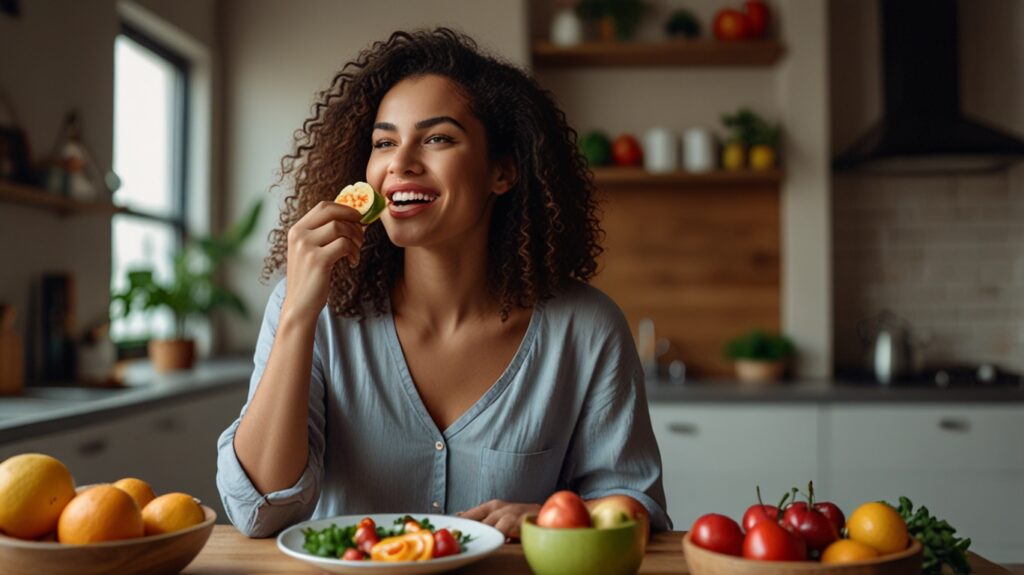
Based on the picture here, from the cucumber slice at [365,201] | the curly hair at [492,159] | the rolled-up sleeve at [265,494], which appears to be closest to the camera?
the rolled-up sleeve at [265,494]

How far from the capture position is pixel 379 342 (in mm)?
1607

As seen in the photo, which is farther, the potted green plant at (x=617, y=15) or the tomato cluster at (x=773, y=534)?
the potted green plant at (x=617, y=15)

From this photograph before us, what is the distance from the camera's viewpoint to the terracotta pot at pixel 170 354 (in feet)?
11.0

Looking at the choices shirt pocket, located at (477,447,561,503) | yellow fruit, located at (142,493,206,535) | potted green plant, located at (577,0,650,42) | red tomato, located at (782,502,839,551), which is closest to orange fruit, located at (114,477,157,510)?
yellow fruit, located at (142,493,206,535)

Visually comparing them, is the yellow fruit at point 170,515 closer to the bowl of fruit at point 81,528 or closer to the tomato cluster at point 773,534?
the bowl of fruit at point 81,528

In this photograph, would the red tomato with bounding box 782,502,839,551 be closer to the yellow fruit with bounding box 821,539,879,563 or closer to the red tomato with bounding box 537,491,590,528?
the yellow fruit with bounding box 821,539,879,563

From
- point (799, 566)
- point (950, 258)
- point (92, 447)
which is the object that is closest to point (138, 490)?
point (799, 566)

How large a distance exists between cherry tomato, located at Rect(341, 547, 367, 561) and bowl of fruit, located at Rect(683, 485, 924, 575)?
1.14 ft

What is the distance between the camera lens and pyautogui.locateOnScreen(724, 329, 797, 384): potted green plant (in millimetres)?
3658

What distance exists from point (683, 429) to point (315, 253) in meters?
2.29

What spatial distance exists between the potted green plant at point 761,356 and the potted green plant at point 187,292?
211 cm

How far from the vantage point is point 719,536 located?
945 millimetres

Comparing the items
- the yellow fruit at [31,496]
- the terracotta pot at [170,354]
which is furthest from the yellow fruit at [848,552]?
the terracotta pot at [170,354]

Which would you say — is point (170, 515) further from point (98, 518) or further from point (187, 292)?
point (187, 292)
